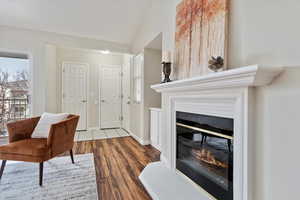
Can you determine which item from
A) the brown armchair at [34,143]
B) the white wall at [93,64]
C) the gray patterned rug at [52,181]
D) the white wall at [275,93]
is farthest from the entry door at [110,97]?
the white wall at [275,93]

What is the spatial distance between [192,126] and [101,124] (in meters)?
3.98

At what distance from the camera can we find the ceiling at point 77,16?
276cm

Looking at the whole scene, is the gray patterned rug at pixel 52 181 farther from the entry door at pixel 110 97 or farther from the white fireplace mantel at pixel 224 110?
the entry door at pixel 110 97

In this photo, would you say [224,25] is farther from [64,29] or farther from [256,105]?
[64,29]

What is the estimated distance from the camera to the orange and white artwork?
1305 millimetres

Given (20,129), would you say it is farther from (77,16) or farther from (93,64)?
(93,64)

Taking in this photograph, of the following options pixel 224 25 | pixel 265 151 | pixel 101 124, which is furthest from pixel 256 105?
pixel 101 124

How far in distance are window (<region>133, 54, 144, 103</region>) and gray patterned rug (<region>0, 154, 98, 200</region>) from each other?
5.93ft

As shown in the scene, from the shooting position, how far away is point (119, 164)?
236 cm

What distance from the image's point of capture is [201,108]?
5.03 feet

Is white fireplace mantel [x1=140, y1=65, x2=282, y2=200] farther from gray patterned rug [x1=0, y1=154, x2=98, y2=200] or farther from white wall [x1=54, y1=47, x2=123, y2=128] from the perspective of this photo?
white wall [x1=54, y1=47, x2=123, y2=128]

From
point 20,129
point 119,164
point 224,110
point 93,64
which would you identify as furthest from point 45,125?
point 93,64

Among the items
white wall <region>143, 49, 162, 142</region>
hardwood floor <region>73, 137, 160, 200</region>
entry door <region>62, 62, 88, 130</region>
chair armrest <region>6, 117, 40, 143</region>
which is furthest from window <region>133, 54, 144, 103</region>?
chair armrest <region>6, 117, 40, 143</region>

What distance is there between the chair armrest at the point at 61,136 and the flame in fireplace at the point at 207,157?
1.72m
